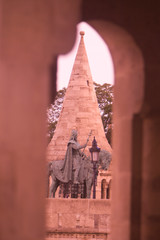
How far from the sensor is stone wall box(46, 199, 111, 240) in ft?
74.9

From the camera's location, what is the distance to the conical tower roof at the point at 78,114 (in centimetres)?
3388

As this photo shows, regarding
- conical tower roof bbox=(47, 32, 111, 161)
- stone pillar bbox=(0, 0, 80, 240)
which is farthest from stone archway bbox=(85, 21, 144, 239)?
conical tower roof bbox=(47, 32, 111, 161)

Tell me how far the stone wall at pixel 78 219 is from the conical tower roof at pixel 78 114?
380 inches

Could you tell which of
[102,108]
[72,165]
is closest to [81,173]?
[72,165]

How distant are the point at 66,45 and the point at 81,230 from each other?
16.1 m

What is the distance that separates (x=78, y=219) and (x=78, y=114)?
10.7 m

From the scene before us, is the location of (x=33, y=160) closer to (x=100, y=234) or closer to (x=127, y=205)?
(x=127, y=205)

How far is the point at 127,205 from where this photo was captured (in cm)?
850

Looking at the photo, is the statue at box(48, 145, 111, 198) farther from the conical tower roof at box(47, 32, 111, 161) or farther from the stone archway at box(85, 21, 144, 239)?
the stone archway at box(85, 21, 144, 239)

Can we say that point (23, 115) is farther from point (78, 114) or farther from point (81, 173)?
point (78, 114)

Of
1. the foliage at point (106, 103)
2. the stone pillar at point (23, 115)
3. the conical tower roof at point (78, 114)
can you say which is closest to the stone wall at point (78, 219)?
the conical tower roof at point (78, 114)

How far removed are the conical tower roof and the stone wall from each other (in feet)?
31.6

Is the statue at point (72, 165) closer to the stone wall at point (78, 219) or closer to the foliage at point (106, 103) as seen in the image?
the stone wall at point (78, 219)

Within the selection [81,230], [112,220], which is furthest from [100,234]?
[112,220]
